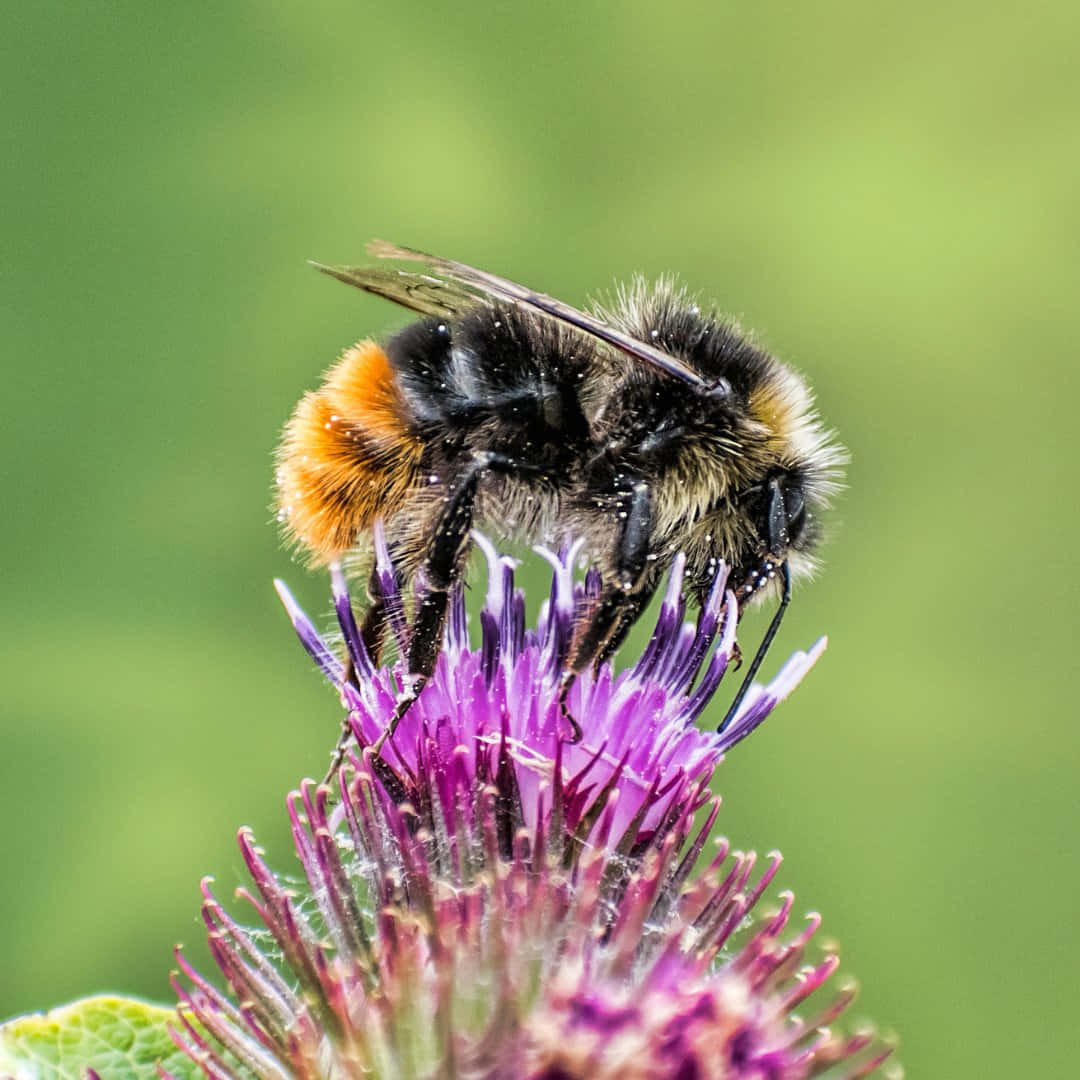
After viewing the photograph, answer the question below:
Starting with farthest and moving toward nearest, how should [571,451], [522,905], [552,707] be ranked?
1. [571,451]
2. [552,707]
3. [522,905]

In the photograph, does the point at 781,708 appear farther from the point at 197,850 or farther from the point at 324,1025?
the point at 324,1025

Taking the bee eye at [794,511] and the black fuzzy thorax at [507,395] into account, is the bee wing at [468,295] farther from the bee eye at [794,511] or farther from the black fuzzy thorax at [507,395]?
the bee eye at [794,511]

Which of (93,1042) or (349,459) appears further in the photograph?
(349,459)

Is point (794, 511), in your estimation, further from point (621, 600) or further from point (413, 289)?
point (413, 289)

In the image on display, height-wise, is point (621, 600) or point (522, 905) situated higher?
point (621, 600)

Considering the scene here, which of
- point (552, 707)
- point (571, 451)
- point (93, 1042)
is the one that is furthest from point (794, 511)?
point (93, 1042)

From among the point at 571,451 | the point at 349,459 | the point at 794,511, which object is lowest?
the point at 794,511

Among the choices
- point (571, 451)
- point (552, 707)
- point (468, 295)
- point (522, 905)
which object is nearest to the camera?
point (522, 905)
